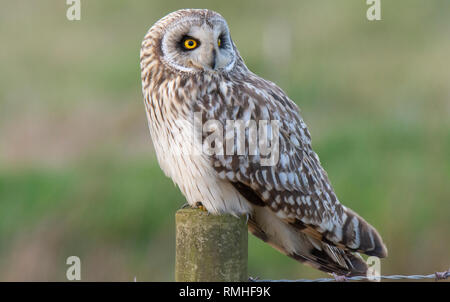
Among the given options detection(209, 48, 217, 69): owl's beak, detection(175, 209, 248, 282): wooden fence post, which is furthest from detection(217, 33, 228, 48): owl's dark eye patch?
detection(175, 209, 248, 282): wooden fence post

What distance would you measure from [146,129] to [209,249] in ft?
18.5

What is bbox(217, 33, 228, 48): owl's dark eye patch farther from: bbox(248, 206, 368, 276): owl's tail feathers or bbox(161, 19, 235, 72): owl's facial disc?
bbox(248, 206, 368, 276): owl's tail feathers

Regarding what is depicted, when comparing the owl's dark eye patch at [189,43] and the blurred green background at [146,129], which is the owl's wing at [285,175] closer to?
the owl's dark eye patch at [189,43]

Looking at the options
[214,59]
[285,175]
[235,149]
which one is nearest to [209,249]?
[235,149]

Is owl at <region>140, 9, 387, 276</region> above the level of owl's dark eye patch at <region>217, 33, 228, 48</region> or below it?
below

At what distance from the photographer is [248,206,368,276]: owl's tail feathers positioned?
14.5ft

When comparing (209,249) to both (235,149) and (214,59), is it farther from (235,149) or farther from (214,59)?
(214,59)

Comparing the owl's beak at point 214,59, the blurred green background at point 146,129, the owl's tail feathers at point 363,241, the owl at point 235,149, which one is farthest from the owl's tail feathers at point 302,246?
the blurred green background at point 146,129

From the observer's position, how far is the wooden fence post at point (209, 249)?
3424 millimetres

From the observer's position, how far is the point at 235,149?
13.6 feet

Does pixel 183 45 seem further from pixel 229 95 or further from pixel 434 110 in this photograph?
pixel 434 110

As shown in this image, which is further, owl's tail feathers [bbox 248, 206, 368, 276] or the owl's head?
owl's tail feathers [bbox 248, 206, 368, 276]

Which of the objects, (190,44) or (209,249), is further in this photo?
(190,44)

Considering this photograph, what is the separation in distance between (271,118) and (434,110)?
4970 millimetres
